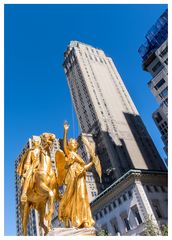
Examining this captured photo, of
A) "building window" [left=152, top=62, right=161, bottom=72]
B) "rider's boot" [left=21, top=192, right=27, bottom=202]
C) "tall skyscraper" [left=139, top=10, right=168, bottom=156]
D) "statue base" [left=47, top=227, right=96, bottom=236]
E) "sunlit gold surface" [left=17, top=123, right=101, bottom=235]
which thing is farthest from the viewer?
"building window" [left=152, top=62, right=161, bottom=72]

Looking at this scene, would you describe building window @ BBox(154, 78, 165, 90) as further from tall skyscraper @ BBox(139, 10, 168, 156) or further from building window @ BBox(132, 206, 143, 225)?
building window @ BBox(132, 206, 143, 225)

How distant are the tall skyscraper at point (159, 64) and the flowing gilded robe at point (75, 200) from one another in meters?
51.5

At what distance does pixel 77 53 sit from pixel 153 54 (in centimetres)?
4121

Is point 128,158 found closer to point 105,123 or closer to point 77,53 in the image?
point 105,123

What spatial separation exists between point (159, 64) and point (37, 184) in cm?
5905

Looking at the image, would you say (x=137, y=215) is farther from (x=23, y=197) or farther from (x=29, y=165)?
(x=23, y=197)

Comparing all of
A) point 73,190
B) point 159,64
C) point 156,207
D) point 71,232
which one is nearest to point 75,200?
point 73,190

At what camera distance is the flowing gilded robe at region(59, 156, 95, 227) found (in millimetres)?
10586

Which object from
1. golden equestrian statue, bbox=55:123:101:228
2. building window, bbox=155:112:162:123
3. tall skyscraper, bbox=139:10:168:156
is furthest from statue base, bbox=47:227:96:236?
building window, bbox=155:112:162:123

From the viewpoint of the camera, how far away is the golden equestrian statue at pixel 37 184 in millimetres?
10200

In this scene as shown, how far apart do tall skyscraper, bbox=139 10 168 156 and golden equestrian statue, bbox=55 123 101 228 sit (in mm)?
51012

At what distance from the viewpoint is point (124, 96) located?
97750mm

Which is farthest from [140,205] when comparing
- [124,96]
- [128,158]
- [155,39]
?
[124,96]

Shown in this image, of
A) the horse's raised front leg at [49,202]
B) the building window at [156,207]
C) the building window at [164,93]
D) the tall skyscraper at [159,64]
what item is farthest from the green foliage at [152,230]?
the building window at [164,93]
